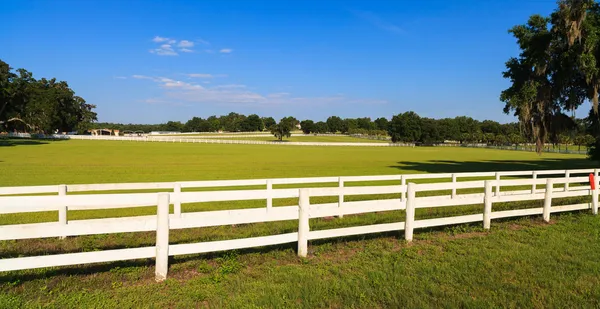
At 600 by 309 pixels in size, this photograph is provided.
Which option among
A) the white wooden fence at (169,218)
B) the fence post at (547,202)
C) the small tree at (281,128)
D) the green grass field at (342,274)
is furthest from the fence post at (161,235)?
the small tree at (281,128)

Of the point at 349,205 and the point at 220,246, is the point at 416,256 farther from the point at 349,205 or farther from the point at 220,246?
the point at 220,246

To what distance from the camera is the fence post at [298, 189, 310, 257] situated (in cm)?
637

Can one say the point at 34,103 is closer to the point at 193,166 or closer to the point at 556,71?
the point at 193,166

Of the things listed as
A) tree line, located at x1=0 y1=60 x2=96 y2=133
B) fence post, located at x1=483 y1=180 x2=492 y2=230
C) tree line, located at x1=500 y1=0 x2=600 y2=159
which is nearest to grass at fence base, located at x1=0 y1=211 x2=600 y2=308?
fence post, located at x1=483 y1=180 x2=492 y2=230

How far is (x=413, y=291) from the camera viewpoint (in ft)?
16.5

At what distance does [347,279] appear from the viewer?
17.8 feet

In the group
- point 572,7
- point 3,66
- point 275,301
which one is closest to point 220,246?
point 275,301

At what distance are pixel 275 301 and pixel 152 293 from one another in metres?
1.71

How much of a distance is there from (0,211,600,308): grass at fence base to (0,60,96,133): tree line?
2741 inches

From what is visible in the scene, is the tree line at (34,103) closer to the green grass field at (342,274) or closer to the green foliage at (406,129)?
the green grass field at (342,274)

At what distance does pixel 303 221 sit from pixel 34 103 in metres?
107

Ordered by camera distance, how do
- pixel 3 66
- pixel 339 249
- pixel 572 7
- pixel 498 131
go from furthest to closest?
1. pixel 498 131
2. pixel 3 66
3. pixel 572 7
4. pixel 339 249

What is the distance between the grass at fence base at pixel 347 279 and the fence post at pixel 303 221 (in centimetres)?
19

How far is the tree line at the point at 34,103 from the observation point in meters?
62.9
